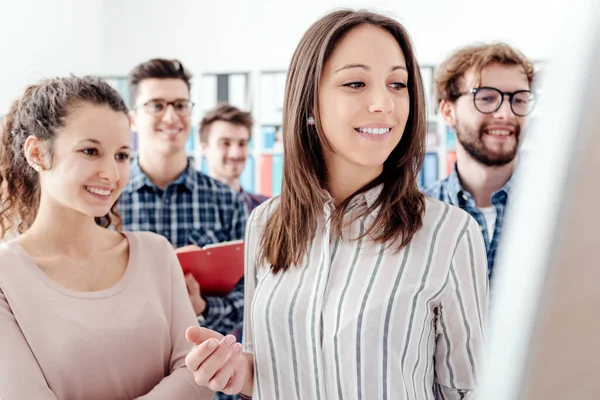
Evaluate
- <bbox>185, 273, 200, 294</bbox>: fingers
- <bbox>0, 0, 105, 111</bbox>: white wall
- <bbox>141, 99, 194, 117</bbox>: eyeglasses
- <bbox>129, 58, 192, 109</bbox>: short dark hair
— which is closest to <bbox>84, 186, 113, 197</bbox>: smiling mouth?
<bbox>185, 273, 200, 294</bbox>: fingers

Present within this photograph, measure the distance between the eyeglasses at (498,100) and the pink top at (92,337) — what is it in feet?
3.67

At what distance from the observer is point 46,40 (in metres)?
4.66

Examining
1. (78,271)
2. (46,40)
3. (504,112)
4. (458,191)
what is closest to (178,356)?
(78,271)

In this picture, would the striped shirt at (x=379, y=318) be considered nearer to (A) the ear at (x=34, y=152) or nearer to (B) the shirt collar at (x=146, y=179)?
(A) the ear at (x=34, y=152)

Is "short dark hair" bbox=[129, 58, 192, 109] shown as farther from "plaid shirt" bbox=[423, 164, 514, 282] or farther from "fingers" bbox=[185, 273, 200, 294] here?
"plaid shirt" bbox=[423, 164, 514, 282]

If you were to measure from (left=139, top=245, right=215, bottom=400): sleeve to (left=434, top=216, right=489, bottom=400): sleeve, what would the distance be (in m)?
0.53

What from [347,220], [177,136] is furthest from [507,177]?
[177,136]

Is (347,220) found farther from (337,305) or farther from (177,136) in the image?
(177,136)

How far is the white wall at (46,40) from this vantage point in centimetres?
423

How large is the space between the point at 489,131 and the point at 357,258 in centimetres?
92

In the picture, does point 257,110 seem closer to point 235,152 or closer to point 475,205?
point 235,152

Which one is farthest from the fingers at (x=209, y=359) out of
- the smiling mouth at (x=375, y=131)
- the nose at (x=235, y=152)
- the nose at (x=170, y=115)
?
the nose at (x=235, y=152)

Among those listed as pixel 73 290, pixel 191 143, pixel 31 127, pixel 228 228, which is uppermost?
pixel 31 127

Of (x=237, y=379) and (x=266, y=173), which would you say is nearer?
(x=237, y=379)
